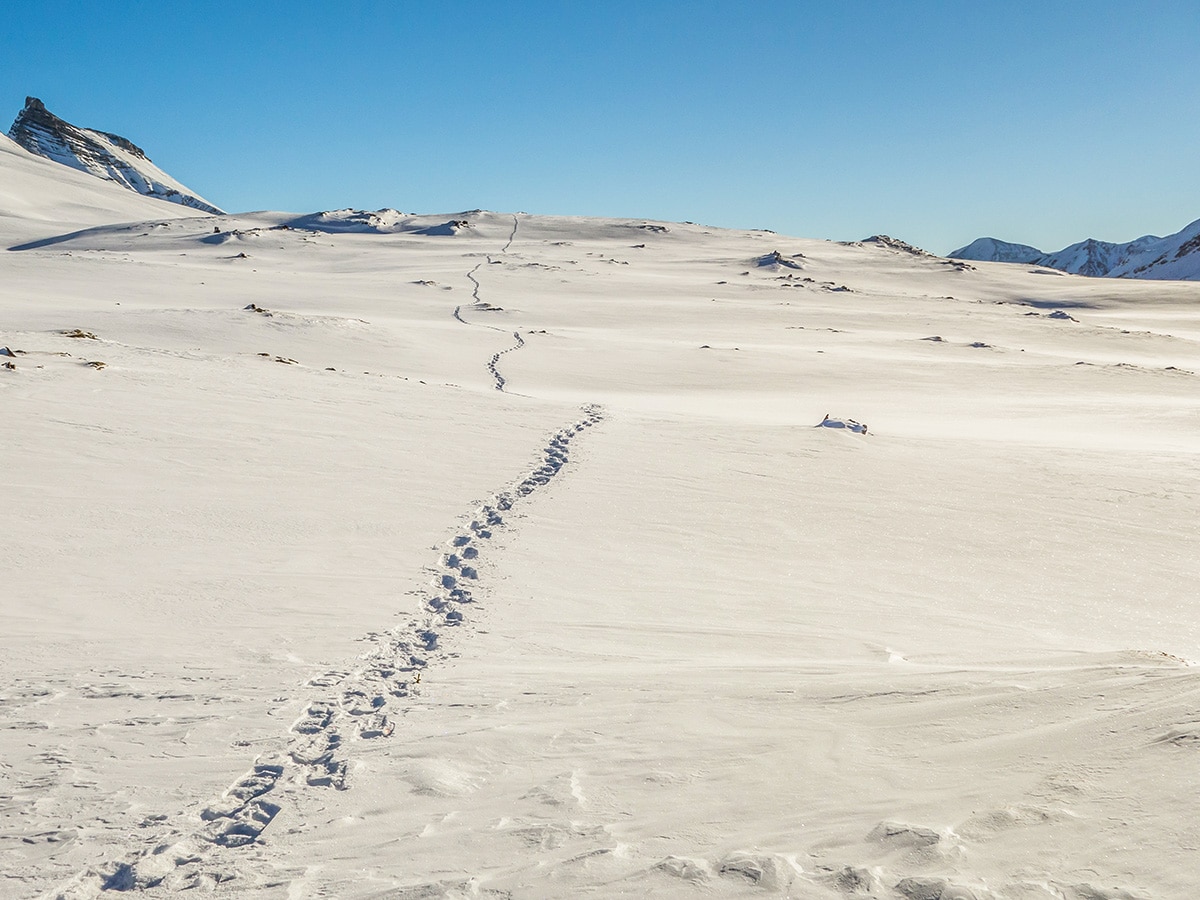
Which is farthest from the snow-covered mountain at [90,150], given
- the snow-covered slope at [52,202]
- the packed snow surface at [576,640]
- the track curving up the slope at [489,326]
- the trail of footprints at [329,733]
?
the trail of footprints at [329,733]

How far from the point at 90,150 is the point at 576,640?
19521 centimetres

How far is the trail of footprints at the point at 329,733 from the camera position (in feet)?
11.7

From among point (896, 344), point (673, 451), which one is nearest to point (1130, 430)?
point (673, 451)

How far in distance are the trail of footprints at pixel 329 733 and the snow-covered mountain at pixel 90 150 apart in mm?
167004

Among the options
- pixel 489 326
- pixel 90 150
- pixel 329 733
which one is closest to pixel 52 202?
pixel 489 326

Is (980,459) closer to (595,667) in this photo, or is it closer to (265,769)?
(595,667)

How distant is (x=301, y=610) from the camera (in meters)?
6.49

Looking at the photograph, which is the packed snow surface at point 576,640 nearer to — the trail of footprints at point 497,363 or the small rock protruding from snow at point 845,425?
the small rock protruding from snow at point 845,425

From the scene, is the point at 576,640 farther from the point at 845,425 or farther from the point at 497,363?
the point at 497,363

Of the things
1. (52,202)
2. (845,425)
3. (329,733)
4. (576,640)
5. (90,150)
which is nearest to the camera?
(329,733)

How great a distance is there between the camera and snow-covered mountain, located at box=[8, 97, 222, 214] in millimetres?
159750

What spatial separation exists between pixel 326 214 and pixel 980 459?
79.8 metres

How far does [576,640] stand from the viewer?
20.7ft

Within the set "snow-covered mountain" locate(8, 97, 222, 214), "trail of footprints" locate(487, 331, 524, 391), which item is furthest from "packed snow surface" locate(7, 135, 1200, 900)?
"snow-covered mountain" locate(8, 97, 222, 214)
